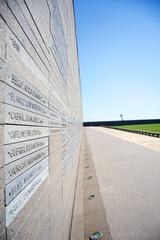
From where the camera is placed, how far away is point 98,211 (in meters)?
4.07

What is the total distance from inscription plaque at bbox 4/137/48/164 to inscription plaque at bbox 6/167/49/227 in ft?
0.62

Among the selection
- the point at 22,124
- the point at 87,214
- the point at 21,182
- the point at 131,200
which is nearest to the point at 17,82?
the point at 22,124

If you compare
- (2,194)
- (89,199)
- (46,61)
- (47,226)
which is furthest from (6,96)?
(89,199)

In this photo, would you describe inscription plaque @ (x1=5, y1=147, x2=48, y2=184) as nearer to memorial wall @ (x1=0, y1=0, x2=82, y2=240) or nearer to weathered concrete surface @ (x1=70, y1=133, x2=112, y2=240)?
memorial wall @ (x1=0, y1=0, x2=82, y2=240)

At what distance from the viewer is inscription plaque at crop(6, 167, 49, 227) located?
0.77m

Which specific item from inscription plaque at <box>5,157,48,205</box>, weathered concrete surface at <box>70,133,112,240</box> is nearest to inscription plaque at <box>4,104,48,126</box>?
inscription plaque at <box>5,157,48,205</box>

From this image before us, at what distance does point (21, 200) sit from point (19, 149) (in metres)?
0.26

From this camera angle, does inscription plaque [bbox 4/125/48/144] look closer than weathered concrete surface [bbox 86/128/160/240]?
Yes

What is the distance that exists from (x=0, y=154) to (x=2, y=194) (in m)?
0.16

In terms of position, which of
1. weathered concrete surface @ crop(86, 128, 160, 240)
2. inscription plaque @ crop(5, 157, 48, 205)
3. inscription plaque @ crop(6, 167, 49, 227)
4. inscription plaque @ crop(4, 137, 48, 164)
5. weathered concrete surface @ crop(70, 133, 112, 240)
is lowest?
weathered concrete surface @ crop(70, 133, 112, 240)

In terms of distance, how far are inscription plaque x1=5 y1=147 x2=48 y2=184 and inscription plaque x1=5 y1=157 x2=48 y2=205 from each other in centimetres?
3

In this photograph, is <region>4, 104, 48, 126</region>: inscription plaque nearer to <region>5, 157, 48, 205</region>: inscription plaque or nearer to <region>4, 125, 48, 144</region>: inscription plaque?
<region>4, 125, 48, 144</region>: inscription plaque

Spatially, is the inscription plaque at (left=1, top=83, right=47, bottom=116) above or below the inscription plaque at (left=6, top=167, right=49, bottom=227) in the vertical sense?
above

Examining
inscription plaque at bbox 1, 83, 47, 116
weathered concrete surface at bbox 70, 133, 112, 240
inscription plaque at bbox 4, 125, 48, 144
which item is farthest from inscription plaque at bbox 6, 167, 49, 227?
weathered concrete surface at bbox 70, 133, 112, 240
